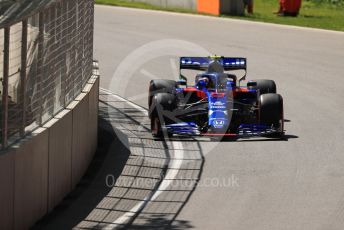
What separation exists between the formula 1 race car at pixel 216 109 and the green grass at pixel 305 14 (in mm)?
16057

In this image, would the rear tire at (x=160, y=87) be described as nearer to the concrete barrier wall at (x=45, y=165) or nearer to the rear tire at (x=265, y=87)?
the rear tire at (x=265, y=87)

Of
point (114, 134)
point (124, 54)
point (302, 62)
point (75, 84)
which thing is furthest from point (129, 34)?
point (75, 84)

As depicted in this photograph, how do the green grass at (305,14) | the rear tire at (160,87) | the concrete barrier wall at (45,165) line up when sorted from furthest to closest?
the green grass at (305,14)
the rear tire at (160,87)
the concrete barrier wall at (45,165)

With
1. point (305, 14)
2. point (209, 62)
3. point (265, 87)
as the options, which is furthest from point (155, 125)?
point (305, 14)

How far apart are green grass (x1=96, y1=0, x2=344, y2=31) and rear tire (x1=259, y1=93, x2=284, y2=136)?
16.6 metres

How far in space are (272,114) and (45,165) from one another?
18.3 ft

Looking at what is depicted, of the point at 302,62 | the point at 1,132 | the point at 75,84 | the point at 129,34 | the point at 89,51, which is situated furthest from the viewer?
the point at 129,34

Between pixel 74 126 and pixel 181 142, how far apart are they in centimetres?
313

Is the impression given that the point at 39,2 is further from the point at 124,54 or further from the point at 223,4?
the point at 223,4

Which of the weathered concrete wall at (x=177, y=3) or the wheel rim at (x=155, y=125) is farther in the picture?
the weathered concrete wall at (x=177, y=3)

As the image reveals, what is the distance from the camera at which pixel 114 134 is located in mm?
16844

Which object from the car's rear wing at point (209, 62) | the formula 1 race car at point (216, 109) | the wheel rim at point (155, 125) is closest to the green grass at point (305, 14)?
the car's rear wing at point (209, 62)

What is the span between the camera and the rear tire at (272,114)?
16641 mm

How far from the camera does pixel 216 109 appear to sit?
16.7m
